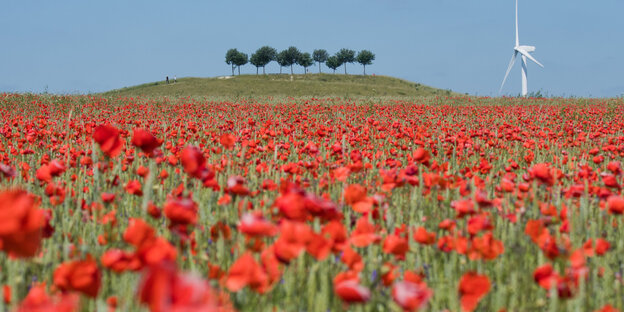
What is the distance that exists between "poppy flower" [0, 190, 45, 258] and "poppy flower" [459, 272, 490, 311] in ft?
3.57

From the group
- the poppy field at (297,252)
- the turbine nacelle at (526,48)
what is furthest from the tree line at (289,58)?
the poppy field at (297,252)

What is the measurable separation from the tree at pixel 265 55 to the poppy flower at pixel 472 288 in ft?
297

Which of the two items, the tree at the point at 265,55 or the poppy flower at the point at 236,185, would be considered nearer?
the poppy flower at the point at 236,185

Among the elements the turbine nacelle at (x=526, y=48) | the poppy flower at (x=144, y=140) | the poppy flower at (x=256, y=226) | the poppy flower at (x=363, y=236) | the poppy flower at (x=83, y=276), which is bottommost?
the poppy flower at (x=363, y=236)

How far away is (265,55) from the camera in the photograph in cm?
9038

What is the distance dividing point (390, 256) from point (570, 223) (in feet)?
2.54

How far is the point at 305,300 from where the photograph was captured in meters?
2.00

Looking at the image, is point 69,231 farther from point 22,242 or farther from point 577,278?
point 577,278

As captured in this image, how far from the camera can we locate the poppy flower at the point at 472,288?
145cm

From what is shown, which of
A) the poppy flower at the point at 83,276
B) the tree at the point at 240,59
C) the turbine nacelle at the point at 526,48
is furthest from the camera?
the tree at the point at 240,59

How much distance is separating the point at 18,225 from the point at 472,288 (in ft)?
3.78

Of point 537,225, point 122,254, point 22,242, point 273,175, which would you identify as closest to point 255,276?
point 122,254

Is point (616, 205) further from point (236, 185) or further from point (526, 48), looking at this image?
point (526, 48)

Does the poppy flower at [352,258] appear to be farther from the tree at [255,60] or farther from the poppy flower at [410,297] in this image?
the tree at [255,60]
